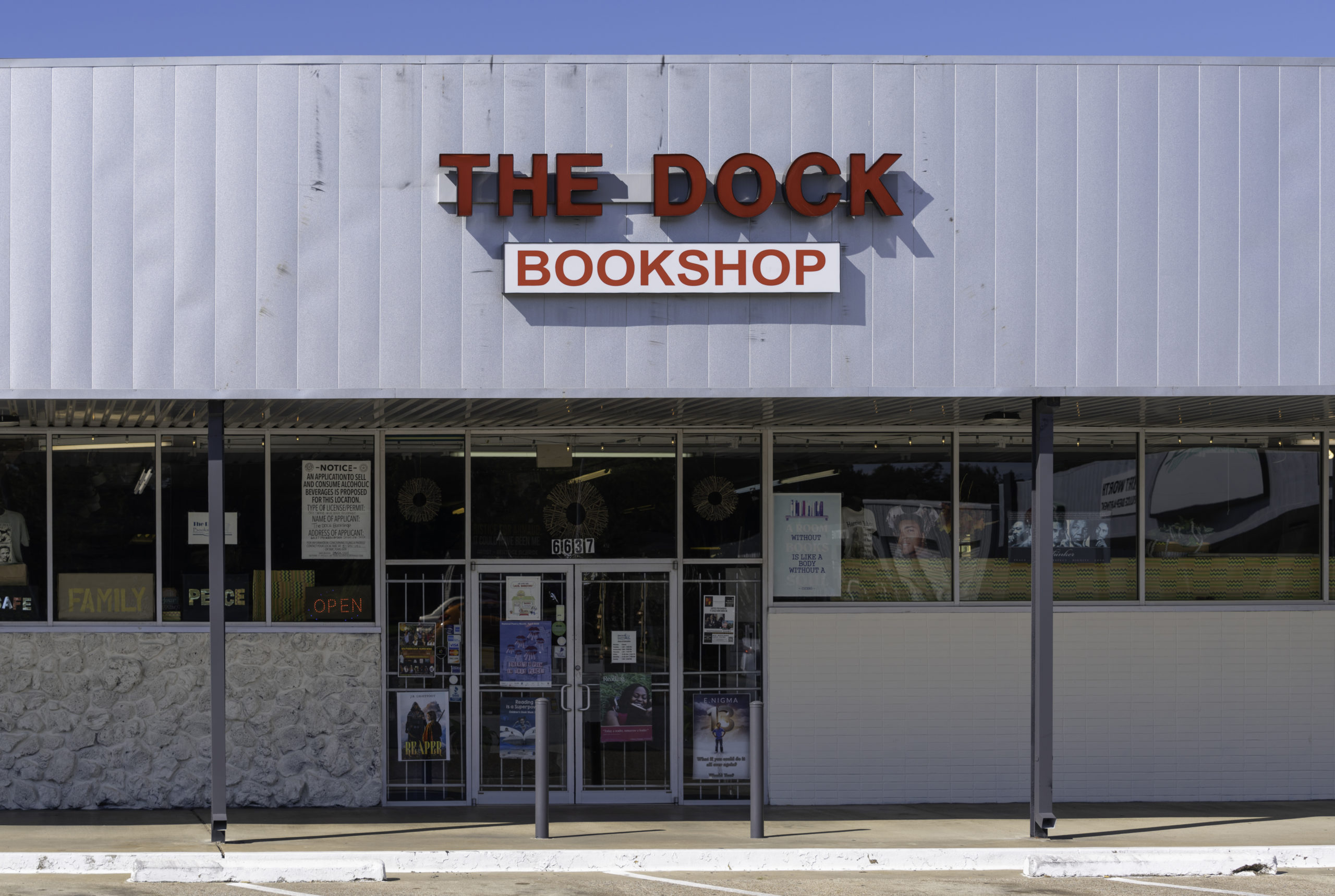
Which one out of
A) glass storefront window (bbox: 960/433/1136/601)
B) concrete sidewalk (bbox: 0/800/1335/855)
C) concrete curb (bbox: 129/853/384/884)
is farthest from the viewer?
glass storefront window (bbox: 960/433/1136/601)

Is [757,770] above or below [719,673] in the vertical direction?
below

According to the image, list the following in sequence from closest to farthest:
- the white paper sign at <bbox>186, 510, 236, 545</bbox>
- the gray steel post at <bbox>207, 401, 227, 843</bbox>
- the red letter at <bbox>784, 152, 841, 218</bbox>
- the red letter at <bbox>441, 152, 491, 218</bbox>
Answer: the gray steel post at <bbox>207, 401, 227, 843</bbox>
the red letter at <bbox>441, 152, 491, 218</bbox>
the red letter at <bbox>784, 152, 841, 218</bbox>
the white paper sign at <bbox>186, 510, 236, 545</bbox>

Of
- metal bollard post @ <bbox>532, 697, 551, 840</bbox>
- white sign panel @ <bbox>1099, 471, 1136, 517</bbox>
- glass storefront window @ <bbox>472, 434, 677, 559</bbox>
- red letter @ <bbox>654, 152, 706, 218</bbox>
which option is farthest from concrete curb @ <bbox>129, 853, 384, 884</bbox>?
white sign panel @ <bbox>1099, 471, 1136, 517</bbox>

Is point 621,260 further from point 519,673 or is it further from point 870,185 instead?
point 519,673

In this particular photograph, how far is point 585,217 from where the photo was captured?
9422 mm

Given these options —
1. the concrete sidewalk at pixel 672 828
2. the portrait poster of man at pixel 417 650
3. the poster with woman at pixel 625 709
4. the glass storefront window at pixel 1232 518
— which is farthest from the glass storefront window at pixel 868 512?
the portrait poster of man at pixel 417 650

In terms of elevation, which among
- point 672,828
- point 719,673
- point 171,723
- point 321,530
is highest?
point 321,530

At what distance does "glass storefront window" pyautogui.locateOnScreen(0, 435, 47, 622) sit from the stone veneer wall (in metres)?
0.52

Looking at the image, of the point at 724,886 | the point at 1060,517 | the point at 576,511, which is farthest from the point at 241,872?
the point at 1060,517

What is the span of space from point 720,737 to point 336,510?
3.97 meters

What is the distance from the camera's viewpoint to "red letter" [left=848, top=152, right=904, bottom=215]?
9.44 meters

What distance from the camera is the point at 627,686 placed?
1162 centimetres

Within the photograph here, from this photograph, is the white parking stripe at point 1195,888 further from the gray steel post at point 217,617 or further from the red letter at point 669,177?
the gray steel post at point 217,617

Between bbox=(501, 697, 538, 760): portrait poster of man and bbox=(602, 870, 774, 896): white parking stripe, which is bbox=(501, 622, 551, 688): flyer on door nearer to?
bbox=(501, 697, 538, 760): portrait poster of man
